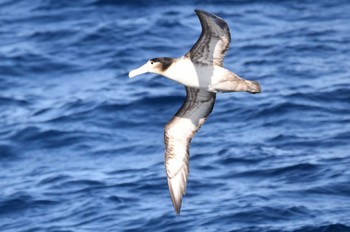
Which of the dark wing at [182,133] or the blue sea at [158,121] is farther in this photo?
the blue sea at [158,121]

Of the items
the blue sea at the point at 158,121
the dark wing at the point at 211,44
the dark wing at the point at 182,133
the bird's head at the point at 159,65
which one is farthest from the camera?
the blue sea at the point at 158,121

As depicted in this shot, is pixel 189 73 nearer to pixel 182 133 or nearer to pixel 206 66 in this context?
pixel 206 66

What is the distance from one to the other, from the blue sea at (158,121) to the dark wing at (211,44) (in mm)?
3633

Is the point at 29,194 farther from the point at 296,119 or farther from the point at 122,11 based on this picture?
the point at 122,11

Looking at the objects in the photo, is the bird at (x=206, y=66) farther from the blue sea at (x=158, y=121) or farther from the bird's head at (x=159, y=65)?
the blue sea at (x=158, y=121)

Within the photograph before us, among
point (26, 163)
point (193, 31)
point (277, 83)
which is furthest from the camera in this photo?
point (193, 31)

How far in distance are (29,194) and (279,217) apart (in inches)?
174

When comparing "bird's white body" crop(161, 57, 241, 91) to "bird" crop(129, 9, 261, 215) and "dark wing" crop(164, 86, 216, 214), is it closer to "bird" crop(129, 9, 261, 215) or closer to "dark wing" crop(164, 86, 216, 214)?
"bird" crop(129, 9, 261, 215)

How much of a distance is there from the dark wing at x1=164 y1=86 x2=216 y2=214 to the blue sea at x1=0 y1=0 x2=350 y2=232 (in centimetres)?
191

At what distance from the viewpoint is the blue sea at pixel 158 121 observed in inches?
671

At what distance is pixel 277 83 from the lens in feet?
70.3

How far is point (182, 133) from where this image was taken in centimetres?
1442

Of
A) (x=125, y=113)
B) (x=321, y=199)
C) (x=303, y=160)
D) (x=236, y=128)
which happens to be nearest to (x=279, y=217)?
(x=321, y=199)

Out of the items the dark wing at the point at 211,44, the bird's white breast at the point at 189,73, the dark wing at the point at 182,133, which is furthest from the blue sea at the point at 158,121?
the dark wing at the point at 211,44
